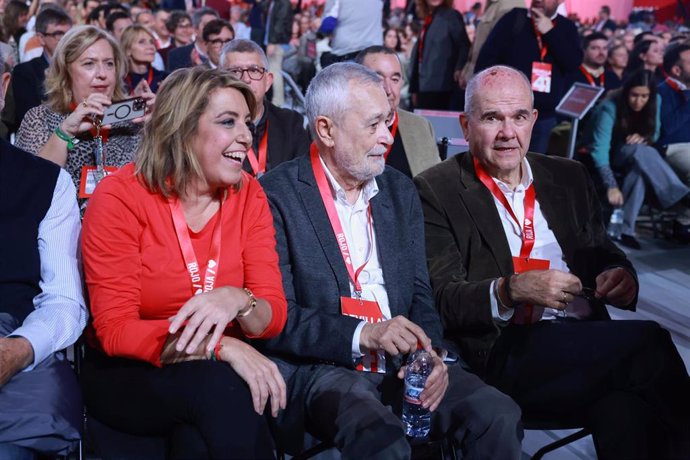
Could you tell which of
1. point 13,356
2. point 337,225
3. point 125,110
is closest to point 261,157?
point 125,110

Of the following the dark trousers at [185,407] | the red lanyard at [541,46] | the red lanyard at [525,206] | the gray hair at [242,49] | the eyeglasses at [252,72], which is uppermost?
the red lanyard at [541,46]

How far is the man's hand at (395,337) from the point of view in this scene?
6.95 feet

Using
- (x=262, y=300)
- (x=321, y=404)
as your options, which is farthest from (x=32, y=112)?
(x=321, y=404)

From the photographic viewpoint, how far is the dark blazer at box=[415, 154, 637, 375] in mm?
2439

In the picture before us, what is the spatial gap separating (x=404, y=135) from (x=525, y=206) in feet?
4.38

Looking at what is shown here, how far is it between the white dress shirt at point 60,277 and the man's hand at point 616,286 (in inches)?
65.7

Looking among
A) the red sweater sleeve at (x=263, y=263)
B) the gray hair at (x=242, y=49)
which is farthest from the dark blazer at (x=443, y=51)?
the red sweater sleeve at (x=263, y=263)

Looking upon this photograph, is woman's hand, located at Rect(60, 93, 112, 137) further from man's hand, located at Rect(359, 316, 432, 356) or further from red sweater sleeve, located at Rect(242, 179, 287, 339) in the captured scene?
man's hand, located at Rect(359, 316, 432, 356)

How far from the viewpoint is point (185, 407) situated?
1875 millimetres

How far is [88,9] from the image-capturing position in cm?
923

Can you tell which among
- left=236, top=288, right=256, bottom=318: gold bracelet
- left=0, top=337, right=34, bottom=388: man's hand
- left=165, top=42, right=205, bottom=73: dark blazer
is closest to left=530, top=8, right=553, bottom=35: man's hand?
left=165, top=42, right=205, bottom=73: dark blazer

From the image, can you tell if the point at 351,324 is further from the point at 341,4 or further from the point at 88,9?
the point at 88,9

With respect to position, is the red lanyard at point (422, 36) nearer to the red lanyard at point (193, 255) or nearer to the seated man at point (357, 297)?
the seated man at point (357, 297)

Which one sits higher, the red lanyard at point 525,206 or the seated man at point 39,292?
the red lanyard at point 525,206
